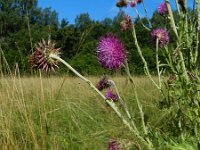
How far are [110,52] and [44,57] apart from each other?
25 cm

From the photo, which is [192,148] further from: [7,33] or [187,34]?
[7,33]

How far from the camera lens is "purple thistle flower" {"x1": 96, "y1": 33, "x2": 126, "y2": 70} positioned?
176 centimetres

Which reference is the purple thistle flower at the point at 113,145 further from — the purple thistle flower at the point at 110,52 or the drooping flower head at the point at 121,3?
the drooping flower head at the point at 121,3

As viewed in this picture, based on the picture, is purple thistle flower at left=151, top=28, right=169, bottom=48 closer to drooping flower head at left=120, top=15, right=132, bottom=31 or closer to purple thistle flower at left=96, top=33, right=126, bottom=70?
drooping flower head at left=120, top=15, right=132, bottom=31

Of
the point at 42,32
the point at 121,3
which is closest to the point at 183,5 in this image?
the point at 121,3

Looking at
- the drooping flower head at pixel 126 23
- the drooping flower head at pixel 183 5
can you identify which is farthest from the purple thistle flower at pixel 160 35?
the drooping flower head at pixel 183 5

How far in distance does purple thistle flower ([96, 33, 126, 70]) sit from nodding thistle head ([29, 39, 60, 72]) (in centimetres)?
21

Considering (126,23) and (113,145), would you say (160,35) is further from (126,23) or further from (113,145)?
(113,145)

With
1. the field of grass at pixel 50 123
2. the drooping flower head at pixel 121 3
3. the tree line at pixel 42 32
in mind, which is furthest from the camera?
the tree line at pixel 42 32

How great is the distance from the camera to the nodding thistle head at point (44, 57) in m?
1.64

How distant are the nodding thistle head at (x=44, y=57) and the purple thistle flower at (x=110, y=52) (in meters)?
0.21

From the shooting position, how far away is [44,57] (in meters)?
1.66

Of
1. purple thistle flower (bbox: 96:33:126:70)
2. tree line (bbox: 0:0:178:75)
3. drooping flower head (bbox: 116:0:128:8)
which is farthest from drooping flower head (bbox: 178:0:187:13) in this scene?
tree line (bbox: 0:0:178:75)

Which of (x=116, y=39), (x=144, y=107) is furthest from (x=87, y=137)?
(x=116, y=39)
